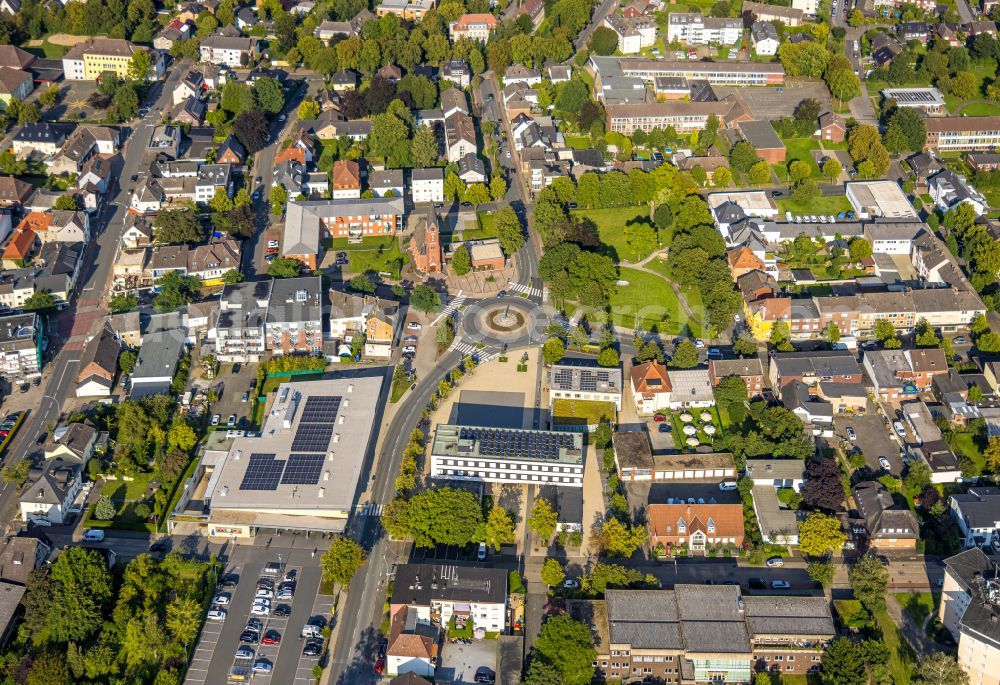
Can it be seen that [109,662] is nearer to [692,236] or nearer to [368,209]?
[368,209]

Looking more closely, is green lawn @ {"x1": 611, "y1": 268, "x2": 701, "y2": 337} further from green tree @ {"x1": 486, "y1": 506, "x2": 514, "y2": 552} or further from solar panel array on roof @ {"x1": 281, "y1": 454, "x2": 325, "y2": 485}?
solar panel array on roof @ {"x1": 281, "y1": 454, "x2": 325, "y2": 485}

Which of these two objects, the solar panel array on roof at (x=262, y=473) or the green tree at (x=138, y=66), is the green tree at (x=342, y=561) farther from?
the green tree at (x=138, y=66)

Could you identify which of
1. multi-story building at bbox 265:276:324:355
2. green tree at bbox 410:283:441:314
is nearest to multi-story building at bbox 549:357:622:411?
green tree at bbox 410:283:441:314

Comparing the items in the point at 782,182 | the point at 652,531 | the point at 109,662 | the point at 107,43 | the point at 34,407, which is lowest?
the point at 109,662

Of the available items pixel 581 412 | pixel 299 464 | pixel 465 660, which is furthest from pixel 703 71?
pixel 465 660

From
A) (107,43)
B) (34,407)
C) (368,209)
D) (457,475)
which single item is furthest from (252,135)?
(457,475)
